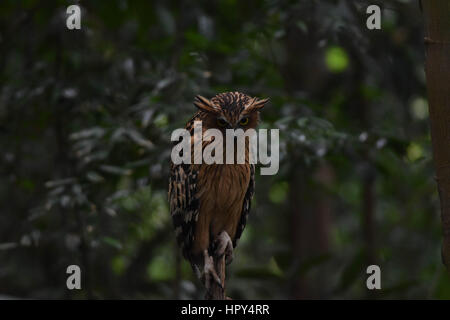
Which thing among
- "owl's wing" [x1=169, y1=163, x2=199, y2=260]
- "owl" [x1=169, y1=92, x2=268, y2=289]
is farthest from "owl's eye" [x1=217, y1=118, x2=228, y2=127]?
"owl's wing" [x1=169, y1=163, x2=199, y2=260]

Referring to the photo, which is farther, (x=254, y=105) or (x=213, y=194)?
(x=213, y=194)

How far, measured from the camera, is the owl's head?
123 centimetres

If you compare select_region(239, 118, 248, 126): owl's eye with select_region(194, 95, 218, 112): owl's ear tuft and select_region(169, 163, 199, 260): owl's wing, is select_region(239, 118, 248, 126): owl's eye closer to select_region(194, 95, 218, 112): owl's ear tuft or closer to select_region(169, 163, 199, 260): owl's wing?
select_region(194, 95, 218, 112): owl's ear tuft

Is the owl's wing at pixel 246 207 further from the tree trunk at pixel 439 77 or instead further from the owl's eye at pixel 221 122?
the tree trunk at pixel 439 77

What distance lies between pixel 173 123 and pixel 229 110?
1352 millimetres

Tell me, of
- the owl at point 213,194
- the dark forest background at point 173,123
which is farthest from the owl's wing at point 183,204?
the dark forest background at point 173,123

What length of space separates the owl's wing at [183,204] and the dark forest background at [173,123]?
2.04 feet

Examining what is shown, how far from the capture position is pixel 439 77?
1.44 metres

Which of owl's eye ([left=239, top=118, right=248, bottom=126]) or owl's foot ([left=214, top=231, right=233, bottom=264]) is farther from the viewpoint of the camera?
owl's foot ([left=214, top=231, right=233, bottom=264])

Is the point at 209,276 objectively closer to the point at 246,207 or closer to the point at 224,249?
the point at 224,249

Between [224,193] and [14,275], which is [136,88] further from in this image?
[14,275]

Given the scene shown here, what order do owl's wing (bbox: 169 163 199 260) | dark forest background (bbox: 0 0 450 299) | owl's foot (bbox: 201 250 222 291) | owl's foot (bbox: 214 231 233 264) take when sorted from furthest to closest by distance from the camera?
dark forest background (bbox: 0 0 450 299), owl's wing (bbox: 169 163 199 260), owl's foot (bbox: 214 231 233 264), owl's foot (bbox: 201 250 222 291)

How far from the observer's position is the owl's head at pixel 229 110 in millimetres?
1226

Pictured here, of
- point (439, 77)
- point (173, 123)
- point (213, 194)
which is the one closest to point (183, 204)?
point (213, 194)
